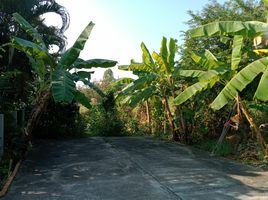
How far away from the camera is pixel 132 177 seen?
8.07 metres

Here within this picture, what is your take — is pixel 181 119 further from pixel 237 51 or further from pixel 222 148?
pixel 237 51

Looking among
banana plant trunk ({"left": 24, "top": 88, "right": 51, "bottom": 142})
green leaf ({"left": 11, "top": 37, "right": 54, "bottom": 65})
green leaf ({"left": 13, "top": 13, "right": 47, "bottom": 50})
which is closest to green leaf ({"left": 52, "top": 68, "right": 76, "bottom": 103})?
green leaf ({"left": 11, "top": 37, "right": 54, "bottom": 65})

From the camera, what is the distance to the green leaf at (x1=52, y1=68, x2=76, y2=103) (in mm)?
9227

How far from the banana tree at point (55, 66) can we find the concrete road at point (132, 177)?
1682 mm

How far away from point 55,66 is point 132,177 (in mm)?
4664

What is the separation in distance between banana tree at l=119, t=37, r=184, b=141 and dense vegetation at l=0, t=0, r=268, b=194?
0.12 feet

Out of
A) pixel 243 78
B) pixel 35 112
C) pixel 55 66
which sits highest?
pixel 55 66

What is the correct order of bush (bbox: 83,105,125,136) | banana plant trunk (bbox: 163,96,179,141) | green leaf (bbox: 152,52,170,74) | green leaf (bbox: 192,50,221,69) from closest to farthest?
green leaf (bbox: 192,50,221,69), green leaf (bbox: 152,52,170,74), banana plant trunk (bbox: 163,96,179,141), bush (bbox: 83,105,125,136)

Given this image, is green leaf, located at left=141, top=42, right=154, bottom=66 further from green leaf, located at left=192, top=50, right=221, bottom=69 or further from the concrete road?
green leaf, located at left=192, top=50, right=221, bottom=69

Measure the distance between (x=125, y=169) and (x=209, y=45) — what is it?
23.4 feet

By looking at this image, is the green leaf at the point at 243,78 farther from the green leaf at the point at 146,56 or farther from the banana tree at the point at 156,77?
the green leaf at the point at 146,56

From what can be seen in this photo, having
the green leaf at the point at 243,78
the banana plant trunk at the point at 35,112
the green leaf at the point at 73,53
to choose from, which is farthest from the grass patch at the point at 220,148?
the banana plant trunk at the point at 35,112

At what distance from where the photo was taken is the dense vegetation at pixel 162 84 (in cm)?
938

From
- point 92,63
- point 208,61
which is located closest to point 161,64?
point 92,63
